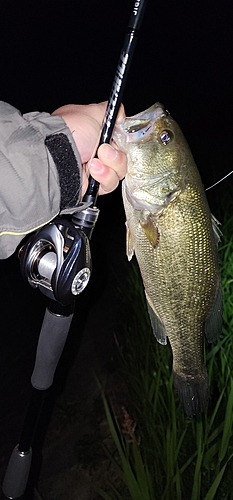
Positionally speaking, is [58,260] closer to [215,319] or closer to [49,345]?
[49,345]

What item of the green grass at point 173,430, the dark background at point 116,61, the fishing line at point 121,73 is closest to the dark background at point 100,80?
the dark background at point 116,61

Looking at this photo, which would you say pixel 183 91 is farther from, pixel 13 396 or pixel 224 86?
pixel 13 396

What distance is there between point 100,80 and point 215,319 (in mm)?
12263

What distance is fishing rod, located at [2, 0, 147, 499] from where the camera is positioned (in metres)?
1.18

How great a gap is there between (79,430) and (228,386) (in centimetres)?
118

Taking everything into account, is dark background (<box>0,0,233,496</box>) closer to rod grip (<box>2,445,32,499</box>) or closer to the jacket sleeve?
rod grip (<box>2,445,32,499</box>)

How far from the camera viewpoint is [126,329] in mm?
3373

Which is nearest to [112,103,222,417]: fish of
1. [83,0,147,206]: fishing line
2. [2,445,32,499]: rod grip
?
[83,0,147,206]: fishing line

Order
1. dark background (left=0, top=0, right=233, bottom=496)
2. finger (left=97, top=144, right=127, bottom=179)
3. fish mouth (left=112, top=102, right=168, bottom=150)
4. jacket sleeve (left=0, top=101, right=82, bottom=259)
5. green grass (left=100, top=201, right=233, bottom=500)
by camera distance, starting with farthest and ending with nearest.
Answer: dark background (left=0, top=0, right=233, bottom=496) < green grass (left=100, top=201, right=233, bottom=500) < fish mouth (left=112, top=102, right=168, bottom=150) < finger (left=97, top=144, right=127, bottom=179) < jacket sleeve (left=0, top=101, right=82, bottom=259)

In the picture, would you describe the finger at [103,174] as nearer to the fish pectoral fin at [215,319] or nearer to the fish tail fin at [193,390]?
the fish pectoral fin at [215,319]

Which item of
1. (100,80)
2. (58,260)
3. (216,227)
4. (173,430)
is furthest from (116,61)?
(58,260)

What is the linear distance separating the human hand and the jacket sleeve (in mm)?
56

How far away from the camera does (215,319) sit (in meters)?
1.46

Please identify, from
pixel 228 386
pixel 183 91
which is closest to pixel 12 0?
pixel 183 91
